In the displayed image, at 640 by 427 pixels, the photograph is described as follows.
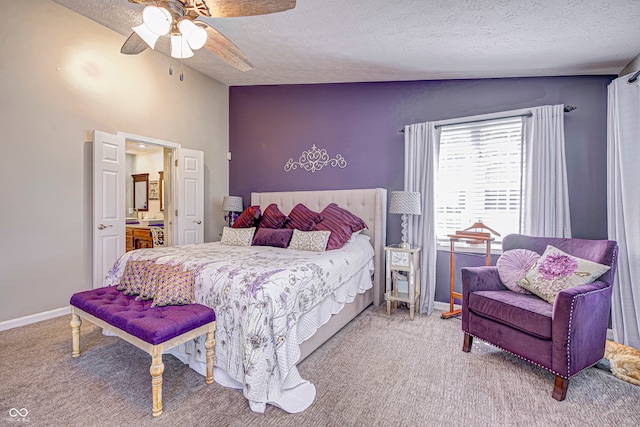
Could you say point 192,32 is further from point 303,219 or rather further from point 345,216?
point 345,216

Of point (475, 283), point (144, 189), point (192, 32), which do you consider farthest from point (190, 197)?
point (475, 283)

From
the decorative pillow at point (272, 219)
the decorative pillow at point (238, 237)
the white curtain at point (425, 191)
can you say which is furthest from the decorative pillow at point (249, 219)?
the white curtain at point (425, 191)

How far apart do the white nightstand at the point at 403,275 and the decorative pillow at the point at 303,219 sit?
3.00ft

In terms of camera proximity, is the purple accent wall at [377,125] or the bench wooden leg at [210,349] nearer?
the bench wooden leg at [210,349]

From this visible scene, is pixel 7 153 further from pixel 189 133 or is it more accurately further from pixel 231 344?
pixel 231 344

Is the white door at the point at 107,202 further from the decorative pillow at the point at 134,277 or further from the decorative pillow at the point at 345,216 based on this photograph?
the decorative pillow at the point at 345,216

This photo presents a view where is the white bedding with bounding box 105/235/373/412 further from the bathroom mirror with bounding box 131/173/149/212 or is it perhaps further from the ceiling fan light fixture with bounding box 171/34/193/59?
the bathroom mirror with bounding box 131/173/149/212

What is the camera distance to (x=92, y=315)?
2.13 m

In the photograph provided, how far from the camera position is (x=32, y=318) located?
311cm

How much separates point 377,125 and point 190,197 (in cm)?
293

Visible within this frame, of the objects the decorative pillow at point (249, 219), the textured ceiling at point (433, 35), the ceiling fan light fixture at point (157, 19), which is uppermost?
the textured ceiling at point (433, 35)

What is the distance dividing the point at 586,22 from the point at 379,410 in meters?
3.05

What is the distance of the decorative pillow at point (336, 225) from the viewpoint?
3303 mm

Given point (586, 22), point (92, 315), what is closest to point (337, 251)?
point (92, 315)
